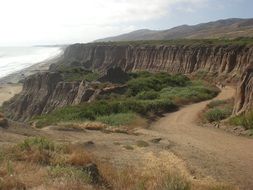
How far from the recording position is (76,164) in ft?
38.6

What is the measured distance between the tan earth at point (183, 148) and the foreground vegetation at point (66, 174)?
1503mm

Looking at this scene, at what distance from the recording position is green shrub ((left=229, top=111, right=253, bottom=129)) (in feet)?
73.8

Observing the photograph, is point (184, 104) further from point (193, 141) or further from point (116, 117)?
point (193, 141)

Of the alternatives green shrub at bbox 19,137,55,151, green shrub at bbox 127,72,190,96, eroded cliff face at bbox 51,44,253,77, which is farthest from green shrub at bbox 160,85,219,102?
green shrub at bbox 19,137,55,151

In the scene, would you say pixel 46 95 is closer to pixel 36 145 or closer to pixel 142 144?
pixel 142 144

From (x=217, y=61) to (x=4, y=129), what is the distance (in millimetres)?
43172

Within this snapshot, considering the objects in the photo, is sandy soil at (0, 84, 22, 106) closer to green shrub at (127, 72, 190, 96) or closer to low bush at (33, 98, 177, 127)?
green shrub at (127, 72, 190, 96)

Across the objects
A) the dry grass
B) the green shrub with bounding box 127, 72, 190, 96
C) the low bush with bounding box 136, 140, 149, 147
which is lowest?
the green shrub with bounding box 127, 72, 190, 96

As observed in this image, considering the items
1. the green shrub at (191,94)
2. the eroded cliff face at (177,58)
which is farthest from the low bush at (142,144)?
the eroded cliff face at (177,58)

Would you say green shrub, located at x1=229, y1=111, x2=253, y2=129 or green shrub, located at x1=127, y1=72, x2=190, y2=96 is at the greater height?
green shrub, located at x1=229, y1=111, x2=253, y2=129

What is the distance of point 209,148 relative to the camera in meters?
18.8

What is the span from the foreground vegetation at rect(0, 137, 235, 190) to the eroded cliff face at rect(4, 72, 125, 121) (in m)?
29.1

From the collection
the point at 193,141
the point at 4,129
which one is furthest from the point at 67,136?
the point at 193,141

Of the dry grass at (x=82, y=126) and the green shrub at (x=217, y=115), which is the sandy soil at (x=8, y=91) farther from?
the green shrub at (x=217, y=115)
